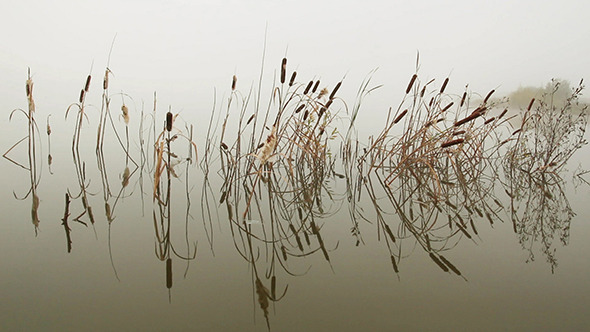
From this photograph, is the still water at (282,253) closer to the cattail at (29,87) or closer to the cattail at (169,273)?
the cattail at (169,273)

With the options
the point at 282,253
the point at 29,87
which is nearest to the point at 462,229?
the point at 282,253

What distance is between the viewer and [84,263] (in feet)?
3.74

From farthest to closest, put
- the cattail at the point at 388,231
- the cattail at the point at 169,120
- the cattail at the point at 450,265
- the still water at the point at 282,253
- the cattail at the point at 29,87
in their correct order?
the cattail at the point at 29,87, the cattail at the point at 169,120, the cattail at the point at 388,231, the cattail at the point at 450,265, the still water at the point at 282,253

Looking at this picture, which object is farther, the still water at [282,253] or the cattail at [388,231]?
the cattail at [388,231]

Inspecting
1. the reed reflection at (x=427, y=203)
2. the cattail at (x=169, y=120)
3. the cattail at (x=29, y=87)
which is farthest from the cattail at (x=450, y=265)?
the cattail at (x=29, y=87)

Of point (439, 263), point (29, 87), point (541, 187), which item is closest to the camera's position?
point (439, 263)

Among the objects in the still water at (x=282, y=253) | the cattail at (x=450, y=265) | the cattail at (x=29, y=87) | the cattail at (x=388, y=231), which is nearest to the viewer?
the still water at (x=282, y=253)

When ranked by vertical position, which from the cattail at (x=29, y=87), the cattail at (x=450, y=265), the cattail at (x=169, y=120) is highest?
the cattail at (x=29, y=87)

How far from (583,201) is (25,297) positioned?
219 cm

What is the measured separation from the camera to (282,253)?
4.01ft

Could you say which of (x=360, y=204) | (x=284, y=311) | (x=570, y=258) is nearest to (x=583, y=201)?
(x=570, y=258)

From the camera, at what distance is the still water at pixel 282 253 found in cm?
87

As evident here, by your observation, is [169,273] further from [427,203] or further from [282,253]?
[427,203]

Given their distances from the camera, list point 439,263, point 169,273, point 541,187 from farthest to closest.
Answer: point 541,187
point 439,263
point 169,273
